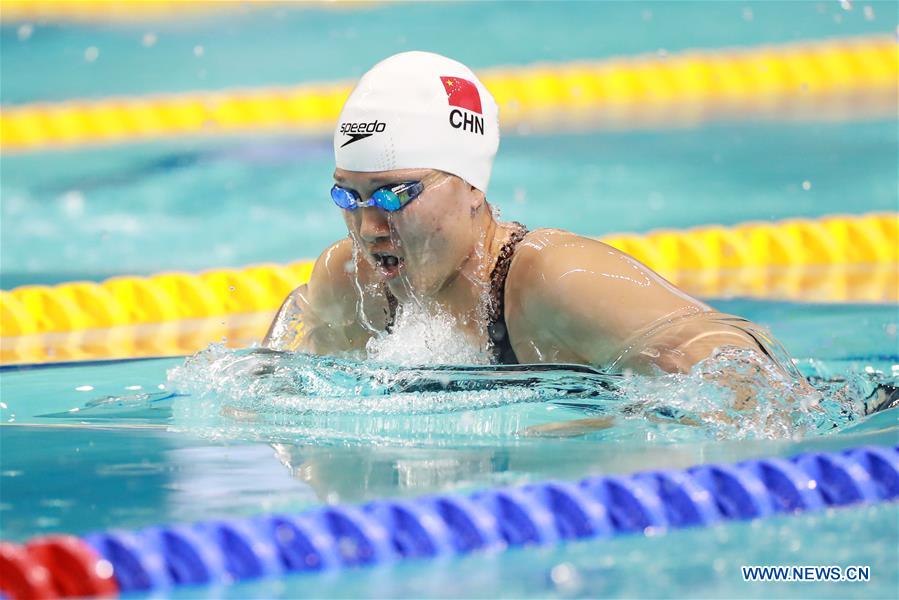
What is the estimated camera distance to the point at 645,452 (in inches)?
106

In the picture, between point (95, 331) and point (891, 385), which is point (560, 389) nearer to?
point (891, 385)

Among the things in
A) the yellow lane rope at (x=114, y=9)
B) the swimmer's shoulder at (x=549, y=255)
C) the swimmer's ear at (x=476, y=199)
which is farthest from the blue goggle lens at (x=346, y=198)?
the yellow lane rope at (x=114, y=9)

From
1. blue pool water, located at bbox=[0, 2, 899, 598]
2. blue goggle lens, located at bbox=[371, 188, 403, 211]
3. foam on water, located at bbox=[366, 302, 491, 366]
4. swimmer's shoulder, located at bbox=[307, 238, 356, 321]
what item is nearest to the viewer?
blue pool water, located at bbox=[0, 2, 899, 598]

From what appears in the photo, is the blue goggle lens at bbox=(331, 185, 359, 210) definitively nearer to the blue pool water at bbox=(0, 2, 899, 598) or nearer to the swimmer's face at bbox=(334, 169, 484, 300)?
the swimmer's face at bbox=(334, 169, 484, 300)

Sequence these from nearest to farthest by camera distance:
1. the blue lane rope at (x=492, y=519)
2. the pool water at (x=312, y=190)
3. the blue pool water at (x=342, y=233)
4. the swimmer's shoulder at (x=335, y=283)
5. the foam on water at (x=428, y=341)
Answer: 1. the blue lane rope at (x=492, y=519)
2. the blue pool water at (x=342, y=233)
3. the foam on water at (x=428, y=341)
4. the swimmer's shoulder at (x=335, y=283)
5. the pool water at (x=312, y=190)

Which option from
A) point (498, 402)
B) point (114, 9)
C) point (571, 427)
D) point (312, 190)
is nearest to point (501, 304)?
point (498, 402)

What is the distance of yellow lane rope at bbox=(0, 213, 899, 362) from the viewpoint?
475 centimetres

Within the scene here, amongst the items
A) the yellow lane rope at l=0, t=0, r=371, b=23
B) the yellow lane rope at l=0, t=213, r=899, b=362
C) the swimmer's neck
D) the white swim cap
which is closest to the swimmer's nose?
the white swim cap

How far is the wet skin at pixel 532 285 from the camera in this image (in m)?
2.84

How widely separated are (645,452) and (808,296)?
2602mm

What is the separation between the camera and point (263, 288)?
507 cm

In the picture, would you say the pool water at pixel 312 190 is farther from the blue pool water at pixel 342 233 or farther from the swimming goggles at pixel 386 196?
the swimming goggles at pixel 386 196

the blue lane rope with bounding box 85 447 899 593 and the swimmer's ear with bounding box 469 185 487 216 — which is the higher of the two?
the swimmer's ear with bounding box 469 185 487 216

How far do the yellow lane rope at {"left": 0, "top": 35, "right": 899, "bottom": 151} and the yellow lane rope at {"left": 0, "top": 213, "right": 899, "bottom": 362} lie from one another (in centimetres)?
262
